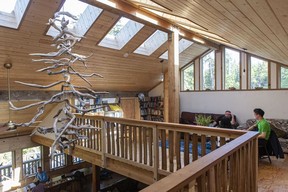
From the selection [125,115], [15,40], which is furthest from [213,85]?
[15,40]

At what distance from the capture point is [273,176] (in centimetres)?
403

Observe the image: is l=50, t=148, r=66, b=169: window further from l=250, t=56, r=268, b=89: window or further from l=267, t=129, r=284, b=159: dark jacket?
l=250, t=56, r=268, b=89: window

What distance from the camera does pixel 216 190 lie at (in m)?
1.51

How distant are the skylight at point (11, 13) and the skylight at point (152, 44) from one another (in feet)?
10.9

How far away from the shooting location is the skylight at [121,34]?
5698 millimetres

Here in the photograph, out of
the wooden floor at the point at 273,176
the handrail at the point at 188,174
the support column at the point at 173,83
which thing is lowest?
the wooden floor at the point at 273,176

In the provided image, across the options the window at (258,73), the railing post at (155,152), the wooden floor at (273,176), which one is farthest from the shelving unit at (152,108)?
the railing post at (155,152)

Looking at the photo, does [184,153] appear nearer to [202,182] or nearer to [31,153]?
[202,182]

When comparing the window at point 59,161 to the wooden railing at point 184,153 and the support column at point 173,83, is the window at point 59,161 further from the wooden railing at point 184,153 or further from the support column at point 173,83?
the support column at point 173,83

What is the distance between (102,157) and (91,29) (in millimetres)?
2800

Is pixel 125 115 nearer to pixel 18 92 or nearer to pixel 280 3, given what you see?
pixel 18 92

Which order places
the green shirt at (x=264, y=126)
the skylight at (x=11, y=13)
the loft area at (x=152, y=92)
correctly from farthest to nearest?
the green shirt at (x=264, y=126) → the skylight at (x=11, y=13) → the loft area at (x=152, y=92)

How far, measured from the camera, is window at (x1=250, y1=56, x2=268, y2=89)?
7629mm

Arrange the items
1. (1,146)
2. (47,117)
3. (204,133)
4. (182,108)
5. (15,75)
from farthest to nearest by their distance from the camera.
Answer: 1. (182,108)
2. (47,117)
3. (1,146)
4. (15,75)
5. (204,133)
